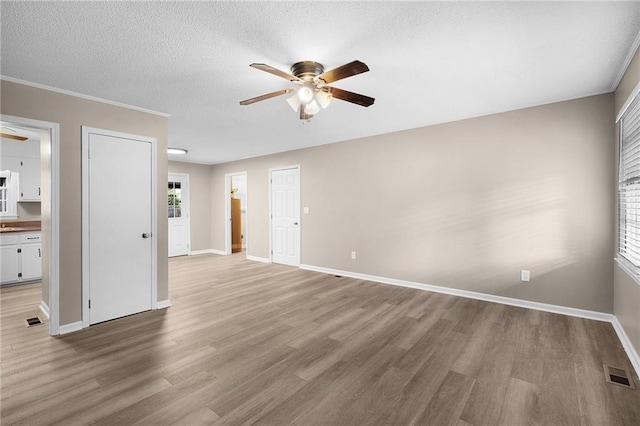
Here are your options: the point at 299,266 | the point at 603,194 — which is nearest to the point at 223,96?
the point at 299,266

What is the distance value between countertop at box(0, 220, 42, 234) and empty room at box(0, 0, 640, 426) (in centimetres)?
3

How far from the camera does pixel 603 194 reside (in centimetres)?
329

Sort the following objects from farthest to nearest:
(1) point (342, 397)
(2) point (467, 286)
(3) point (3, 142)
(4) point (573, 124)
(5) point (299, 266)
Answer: (5) point (299, 266) → (3) point (3, 142) → (2) point (467, 286) → (4) point (573, 124) → (1) point (342, 397)

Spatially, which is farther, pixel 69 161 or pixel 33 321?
pixel 33 321

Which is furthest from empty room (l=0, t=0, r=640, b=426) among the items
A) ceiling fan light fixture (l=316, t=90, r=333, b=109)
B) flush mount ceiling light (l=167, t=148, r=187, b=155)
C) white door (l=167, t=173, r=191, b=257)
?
white door (l=167, t=173, r=191, b=257)

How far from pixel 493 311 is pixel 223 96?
13.3 feet

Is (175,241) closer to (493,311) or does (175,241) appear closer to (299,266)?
(299,266)

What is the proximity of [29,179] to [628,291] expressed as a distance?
8419 millimetres

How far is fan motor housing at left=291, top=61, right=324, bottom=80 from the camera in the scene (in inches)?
96.4

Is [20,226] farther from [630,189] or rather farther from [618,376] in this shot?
[630,189]

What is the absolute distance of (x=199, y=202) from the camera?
7.97 meters

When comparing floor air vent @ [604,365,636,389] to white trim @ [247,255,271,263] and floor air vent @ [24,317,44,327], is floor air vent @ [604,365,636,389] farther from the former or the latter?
white trim @ [247,255,271,263]

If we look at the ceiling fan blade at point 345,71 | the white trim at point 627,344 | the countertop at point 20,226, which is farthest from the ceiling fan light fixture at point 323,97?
the countertop at point 20,226

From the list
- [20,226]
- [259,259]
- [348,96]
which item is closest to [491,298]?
[348,96]
